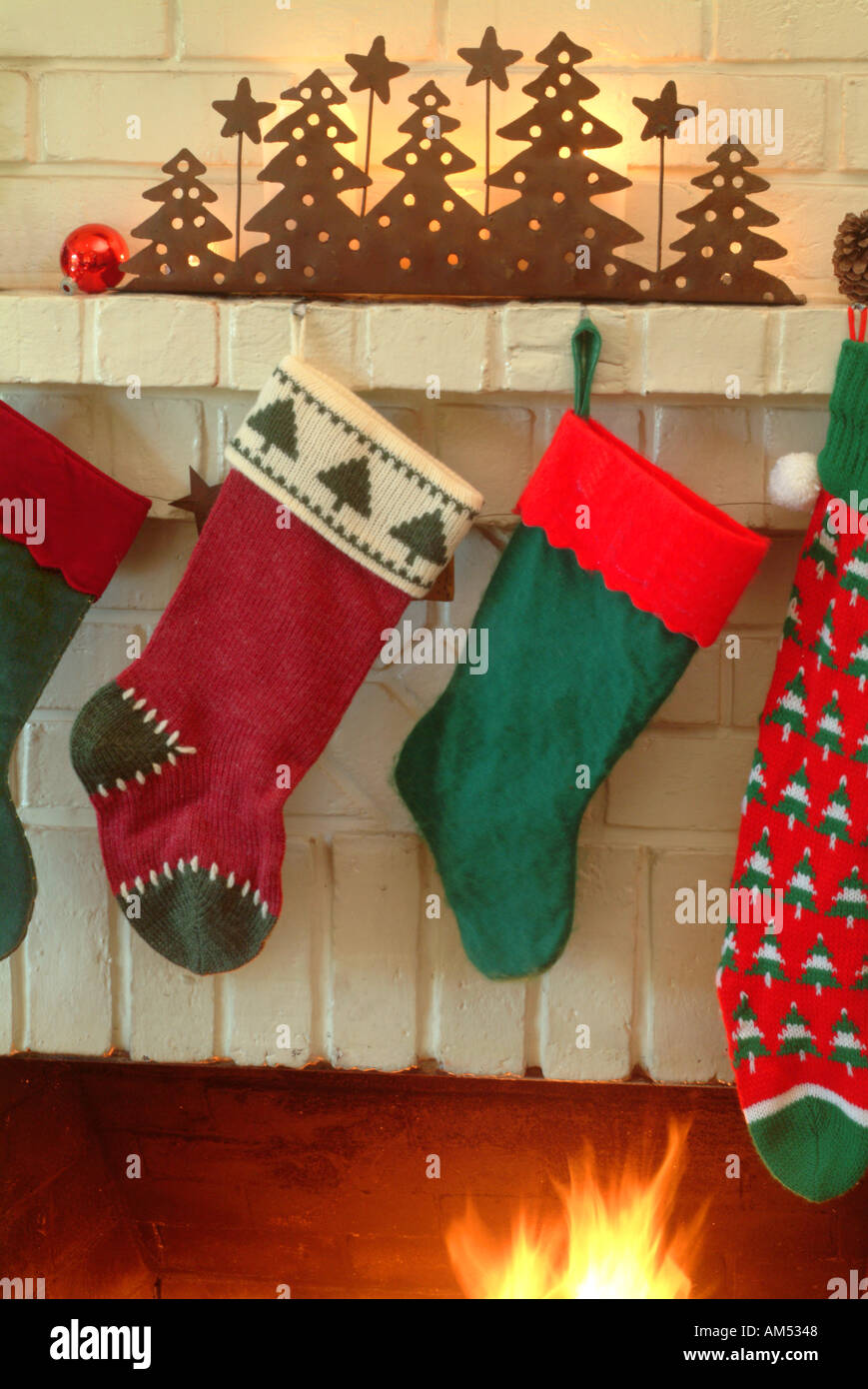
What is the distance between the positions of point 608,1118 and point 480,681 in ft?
1.85

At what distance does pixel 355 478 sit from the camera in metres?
1.07

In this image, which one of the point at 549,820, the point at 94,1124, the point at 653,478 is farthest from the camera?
the point at 94,1124

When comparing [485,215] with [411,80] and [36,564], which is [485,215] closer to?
[411,80]

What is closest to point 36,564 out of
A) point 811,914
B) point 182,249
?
point 182,249

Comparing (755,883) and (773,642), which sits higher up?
(773,642)

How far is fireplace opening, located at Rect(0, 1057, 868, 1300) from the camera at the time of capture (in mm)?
1325

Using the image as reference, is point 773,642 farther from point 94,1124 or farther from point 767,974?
point 94,1124

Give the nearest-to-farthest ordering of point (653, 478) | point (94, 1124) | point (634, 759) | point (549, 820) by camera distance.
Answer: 1. point (653, 478)
2. point (549, 820)
3. point (634, 759)
4. point (94, 1124)

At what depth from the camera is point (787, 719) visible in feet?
3.69

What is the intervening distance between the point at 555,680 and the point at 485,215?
1.55ft

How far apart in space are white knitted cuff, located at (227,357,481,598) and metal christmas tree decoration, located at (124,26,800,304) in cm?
15

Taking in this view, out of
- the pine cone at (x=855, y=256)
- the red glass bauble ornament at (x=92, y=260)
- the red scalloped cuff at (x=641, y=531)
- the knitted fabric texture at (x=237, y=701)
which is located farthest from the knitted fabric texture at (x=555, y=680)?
the red glass bauble ornament at (x=92, y=260)

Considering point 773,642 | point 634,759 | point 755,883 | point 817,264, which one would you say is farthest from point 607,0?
point 755,883

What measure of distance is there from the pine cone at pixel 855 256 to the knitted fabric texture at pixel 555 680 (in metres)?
0.25
